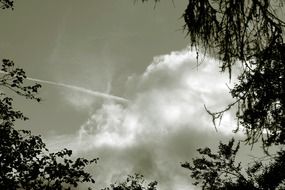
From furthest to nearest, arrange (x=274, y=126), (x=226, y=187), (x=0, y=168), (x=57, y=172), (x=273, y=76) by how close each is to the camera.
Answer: (x=226, y=187)
(x=57, y=172)
(x=0, y=168)
(x=274, y=126)
(x=273, y=76)

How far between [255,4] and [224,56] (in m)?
0.52

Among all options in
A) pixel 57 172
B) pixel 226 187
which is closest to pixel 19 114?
pixel 57 172

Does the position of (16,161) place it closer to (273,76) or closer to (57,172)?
(57,172)

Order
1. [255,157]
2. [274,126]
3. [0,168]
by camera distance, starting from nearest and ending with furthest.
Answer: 1. [274,126]
2. [255,157]
3. [0,168]

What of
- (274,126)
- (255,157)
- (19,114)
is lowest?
(274,126)

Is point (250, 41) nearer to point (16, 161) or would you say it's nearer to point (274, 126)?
Answer: point (274, 126)

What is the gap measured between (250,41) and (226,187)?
24.1 m

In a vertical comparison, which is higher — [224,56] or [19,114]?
[19,114]

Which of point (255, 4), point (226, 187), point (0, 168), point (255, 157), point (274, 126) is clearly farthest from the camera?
point (226, 187)

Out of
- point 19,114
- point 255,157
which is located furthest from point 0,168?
point 255,157

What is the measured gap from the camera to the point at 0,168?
11.5 metres

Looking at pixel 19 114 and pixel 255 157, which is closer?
pixel 255 157

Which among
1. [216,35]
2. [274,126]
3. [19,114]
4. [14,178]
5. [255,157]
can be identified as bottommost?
[274,126]

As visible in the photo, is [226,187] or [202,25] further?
[226,187]
